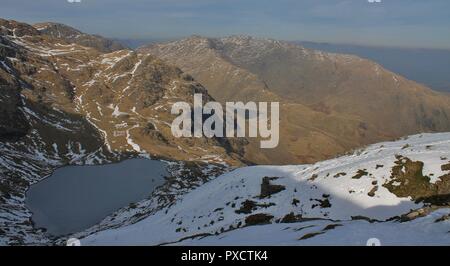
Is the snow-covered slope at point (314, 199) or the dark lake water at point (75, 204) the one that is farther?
the dark lake water at point (75, 204)

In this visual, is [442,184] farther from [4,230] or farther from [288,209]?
[4,230]

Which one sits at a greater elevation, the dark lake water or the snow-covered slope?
the snow-covered slope

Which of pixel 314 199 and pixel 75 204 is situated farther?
pixel 75 204

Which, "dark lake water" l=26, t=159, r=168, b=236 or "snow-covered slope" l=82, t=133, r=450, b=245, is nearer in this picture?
"snow-covered slope" l=82, t=133, r=450, b=245

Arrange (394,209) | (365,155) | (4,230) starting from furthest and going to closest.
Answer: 1. (4,230)
2. (365,155)
3. (394,209)

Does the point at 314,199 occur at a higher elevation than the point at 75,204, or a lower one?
higher

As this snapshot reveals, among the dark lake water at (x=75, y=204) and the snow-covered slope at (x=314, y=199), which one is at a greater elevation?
the snow-covered slope at (x=314, y=199)
